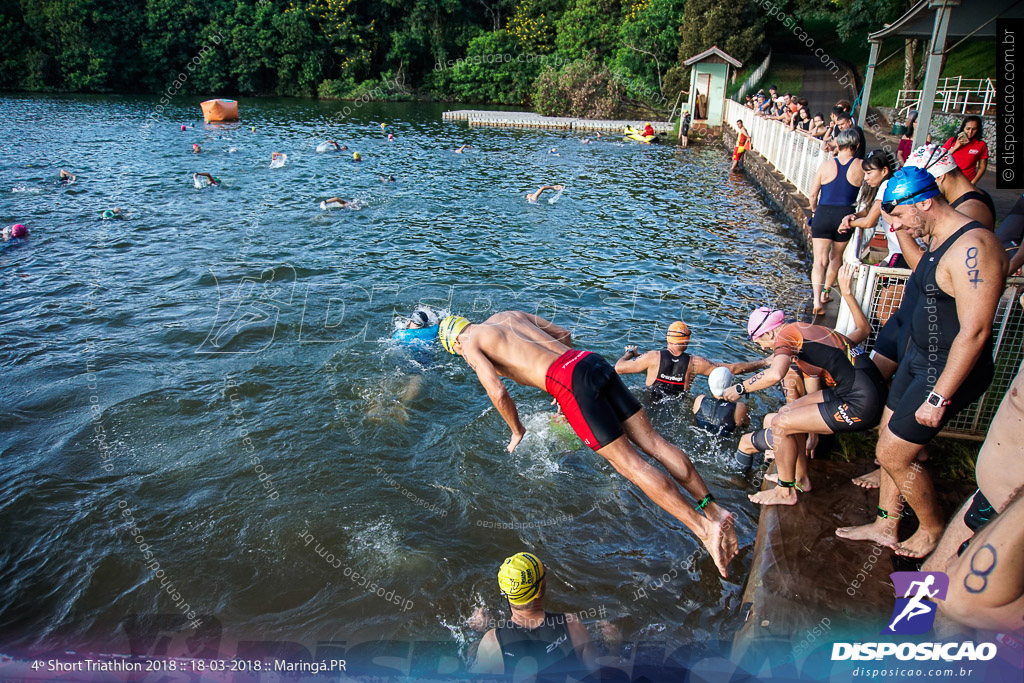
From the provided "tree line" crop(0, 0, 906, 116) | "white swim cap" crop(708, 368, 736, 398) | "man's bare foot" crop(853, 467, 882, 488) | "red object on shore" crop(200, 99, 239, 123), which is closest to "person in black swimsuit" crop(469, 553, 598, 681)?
"man's bare foot" crop(853, 467, 882, 488)

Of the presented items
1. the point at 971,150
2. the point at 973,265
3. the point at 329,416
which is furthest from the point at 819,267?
the point at 329,416

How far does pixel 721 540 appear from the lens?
14.0 ft

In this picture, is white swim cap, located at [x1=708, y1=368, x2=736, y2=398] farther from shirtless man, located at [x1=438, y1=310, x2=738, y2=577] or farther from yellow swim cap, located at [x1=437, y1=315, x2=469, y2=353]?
yellow swim cap, located at [x1=437, y1=315, x2=469, y2=353]

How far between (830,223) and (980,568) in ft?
24.5

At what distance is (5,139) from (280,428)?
31243 millimetres

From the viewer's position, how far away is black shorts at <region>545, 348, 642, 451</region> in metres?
4.57

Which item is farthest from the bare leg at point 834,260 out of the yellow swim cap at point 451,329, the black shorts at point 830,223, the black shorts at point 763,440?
the yellow swim cap at point 451,329

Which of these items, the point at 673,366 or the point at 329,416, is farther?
the point at 329,416

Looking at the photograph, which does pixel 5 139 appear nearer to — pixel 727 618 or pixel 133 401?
pixel 133 401

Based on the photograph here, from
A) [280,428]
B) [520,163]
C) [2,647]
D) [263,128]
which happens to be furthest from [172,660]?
[263,128]

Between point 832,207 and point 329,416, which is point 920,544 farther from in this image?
point 329,416

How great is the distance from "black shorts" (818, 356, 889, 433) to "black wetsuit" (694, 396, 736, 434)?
2264mm

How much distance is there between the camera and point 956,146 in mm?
7523

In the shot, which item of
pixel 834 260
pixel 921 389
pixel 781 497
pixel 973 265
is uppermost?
pixel 973 265
